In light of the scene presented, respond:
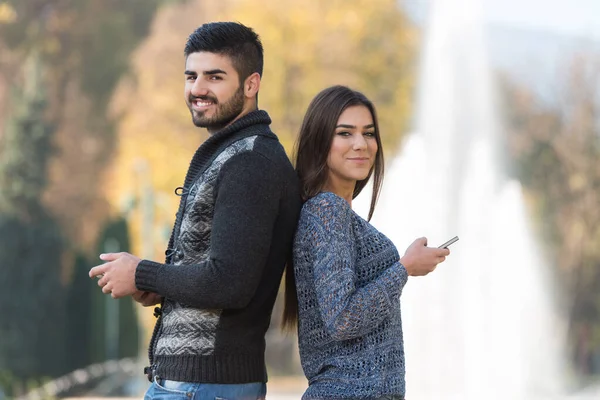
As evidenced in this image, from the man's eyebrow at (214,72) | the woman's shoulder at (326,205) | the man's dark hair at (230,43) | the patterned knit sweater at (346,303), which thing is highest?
the man's dark hair at (230,43)

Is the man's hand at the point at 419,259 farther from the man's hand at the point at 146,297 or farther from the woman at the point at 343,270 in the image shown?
the man's hand at the point at 146,297

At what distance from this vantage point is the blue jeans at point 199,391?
81.4 inches

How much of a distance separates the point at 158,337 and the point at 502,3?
1293cm

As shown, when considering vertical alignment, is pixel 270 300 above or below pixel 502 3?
below

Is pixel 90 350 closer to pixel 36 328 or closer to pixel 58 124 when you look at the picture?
pixel 36 328

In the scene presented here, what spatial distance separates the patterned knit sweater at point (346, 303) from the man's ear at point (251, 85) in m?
0.27

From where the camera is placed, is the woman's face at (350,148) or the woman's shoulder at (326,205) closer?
the woman's shoulder at (326,205)

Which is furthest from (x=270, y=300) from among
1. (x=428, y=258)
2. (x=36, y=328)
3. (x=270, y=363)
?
(x=36, y=328)

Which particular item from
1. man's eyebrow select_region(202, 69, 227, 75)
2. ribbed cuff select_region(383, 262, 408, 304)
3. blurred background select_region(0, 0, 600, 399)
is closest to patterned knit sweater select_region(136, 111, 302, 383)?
man's eyebrow select_region(202, 69, 227, 75)

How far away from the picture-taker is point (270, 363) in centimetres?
1217

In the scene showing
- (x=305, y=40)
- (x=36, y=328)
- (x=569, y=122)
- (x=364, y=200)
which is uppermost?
(x=305, y=40)

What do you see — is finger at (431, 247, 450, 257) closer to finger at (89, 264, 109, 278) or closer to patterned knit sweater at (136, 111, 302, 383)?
patterned knit sweater at (136, 111, 302, 383)

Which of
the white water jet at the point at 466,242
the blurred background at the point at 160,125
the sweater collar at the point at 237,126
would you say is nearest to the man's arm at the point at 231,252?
the sweater collar at the point at 237,126

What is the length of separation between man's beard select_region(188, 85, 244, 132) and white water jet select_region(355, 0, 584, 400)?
23.7 ft
